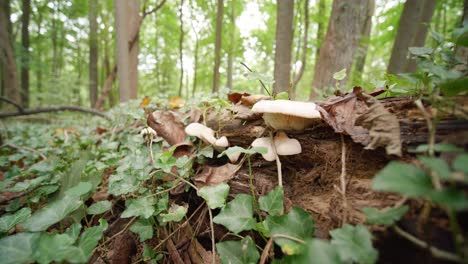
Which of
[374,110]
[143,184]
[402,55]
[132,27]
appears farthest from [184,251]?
[402,55]

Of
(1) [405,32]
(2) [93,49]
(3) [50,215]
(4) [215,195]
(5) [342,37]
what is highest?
(2) [93,49]

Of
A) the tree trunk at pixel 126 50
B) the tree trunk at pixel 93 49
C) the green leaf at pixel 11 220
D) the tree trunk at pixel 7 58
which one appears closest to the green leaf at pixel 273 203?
the green leaf at pixel 11 220

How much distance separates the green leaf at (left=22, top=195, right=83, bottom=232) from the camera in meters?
1.10

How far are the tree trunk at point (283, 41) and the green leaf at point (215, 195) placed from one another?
3134 mm

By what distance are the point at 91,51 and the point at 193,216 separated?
12893 mm

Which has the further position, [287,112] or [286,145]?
[286,145]

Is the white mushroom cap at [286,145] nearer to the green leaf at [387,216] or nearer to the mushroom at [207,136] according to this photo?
the mushroom at [207,136]

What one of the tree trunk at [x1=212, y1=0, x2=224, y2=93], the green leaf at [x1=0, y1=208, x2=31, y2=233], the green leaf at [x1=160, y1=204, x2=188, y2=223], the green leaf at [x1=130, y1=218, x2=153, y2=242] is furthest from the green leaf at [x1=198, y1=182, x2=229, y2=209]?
the tree trunk at [x1=212, y1=0, x2=224, y2=93]

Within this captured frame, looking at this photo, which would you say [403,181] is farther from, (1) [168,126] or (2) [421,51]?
(1) [168,126]

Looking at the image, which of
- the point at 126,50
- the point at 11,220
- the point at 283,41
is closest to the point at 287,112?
the point at 11,220

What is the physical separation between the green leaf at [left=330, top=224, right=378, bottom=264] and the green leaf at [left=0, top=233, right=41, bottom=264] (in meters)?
1.14

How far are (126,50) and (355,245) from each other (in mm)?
5080

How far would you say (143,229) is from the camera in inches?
51.0

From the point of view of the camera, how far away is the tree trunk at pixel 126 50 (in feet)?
14.8
